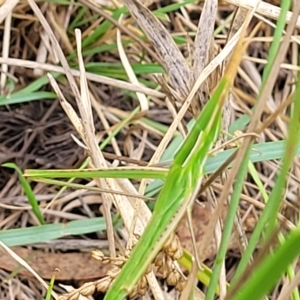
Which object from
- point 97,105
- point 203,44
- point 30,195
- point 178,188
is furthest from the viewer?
point 97,105

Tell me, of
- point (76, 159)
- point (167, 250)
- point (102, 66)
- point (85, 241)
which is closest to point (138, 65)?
point (102, 66)

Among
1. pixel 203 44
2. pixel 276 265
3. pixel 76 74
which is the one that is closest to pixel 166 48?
pixel 203 44

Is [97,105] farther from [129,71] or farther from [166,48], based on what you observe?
[166,48]

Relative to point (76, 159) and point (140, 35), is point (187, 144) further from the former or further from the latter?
point (140, 35)

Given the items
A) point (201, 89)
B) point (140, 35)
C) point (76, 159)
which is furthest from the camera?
point (140, 35)

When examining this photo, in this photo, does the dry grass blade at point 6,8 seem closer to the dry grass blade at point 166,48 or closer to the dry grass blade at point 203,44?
the dry grass blade at point 166,48

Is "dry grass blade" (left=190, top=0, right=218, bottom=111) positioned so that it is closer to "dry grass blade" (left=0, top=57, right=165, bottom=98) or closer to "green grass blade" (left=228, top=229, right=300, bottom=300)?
"dry grass blade" (left=0, top=57, right=165, bottom=98)
